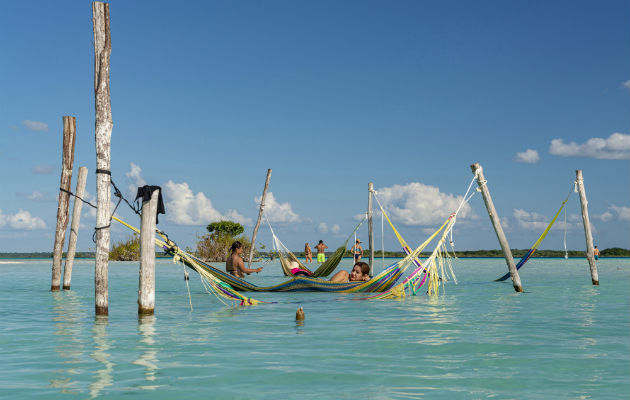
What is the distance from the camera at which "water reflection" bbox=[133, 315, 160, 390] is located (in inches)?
201

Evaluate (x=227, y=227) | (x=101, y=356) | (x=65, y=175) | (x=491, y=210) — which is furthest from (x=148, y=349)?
(x=227, y=227)

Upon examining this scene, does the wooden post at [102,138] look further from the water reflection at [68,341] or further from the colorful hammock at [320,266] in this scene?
the colorful hammock at [320,266]

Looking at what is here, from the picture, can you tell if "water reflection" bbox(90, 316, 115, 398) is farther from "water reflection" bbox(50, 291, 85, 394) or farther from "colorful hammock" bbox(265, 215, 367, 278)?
"colorful hammock" bbox(265, 215, 367, 278)

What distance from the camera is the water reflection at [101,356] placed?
15.8 ft

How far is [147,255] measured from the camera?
8102 mm

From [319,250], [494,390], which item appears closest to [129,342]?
[494,390]

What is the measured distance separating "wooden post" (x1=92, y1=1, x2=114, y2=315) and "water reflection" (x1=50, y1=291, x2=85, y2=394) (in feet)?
2.16

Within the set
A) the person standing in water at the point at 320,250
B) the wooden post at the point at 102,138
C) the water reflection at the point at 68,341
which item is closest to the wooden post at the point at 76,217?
the water reflection at the point at 68,341

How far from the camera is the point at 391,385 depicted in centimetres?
483

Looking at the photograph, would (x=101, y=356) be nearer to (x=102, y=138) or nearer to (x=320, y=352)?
(x=320, y=352)

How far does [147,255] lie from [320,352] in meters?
3.14

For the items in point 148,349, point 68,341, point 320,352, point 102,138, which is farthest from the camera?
point 102,138

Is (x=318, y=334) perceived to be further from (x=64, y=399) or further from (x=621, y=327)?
(x=621, y=327)

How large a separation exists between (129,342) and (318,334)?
2.21 m
